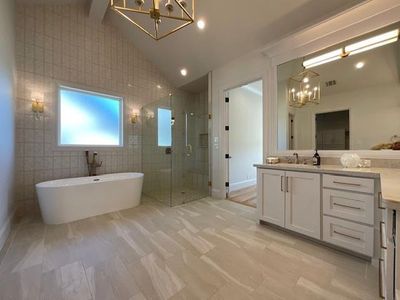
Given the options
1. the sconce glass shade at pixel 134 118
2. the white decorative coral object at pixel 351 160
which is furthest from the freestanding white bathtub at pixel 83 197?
the white decorative coral object at pixel 351 160

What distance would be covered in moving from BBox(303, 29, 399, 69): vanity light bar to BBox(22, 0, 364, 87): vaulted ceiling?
0.44 m

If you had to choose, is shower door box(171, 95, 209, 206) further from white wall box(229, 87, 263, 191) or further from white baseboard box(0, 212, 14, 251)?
white baseboard box(0, 212, 14, 251)

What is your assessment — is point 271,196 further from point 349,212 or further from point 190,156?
point 190,156

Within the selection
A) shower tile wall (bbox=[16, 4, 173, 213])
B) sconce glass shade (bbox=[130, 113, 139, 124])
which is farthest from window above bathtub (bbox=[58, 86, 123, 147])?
sconce glass shade (bbox=[130, 113, 139, 124])

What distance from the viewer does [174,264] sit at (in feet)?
5.22

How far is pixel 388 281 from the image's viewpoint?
2.40ft

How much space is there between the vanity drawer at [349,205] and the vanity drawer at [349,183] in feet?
0.15

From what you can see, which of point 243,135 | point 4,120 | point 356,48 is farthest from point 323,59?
point 4,120

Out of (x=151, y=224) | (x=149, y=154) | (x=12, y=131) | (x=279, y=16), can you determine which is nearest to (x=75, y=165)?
(x=12, y=131)

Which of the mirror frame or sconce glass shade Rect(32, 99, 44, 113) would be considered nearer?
the mirror frame

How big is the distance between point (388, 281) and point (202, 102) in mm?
4773

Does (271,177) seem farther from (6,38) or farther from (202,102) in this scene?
(6,38)

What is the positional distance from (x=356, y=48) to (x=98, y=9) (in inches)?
166

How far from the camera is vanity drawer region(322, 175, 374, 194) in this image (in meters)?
1.57
